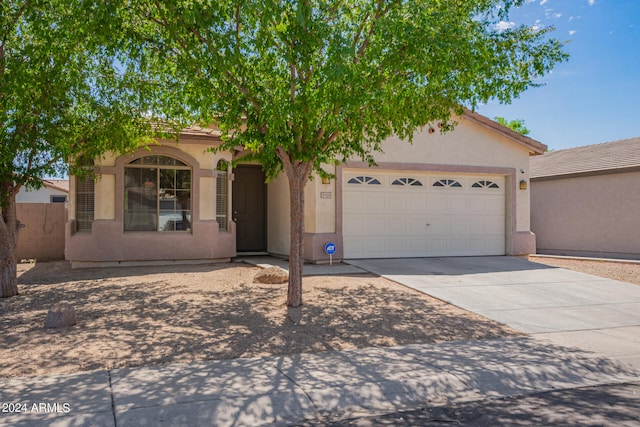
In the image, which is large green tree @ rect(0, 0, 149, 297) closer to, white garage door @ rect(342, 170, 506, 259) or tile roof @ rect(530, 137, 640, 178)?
white garage door @ rect(342, 170, 506, 259)

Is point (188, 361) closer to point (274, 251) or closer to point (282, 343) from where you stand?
point (282, 343)

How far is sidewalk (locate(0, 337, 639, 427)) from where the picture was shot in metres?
3.79

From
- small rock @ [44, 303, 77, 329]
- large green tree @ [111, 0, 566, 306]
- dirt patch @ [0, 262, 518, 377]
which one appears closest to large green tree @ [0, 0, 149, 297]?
large green tree @ [111, 0, 566, 306]

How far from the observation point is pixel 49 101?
25.4ft

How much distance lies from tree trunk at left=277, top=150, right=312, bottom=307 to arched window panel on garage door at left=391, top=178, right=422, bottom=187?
19.4ft

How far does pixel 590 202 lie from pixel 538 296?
10.1 metres

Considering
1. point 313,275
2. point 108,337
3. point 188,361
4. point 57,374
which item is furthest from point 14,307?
point 313,275

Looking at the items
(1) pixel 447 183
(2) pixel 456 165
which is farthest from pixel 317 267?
(2) pixel 456 165

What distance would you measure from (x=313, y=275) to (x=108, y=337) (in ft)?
16.5

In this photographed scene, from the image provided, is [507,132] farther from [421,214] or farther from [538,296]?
[538,296]

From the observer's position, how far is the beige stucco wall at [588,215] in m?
15.6

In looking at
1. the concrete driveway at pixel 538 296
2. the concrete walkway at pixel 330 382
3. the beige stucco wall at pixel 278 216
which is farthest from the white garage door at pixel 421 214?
the concrete walkway at pixel 330 382

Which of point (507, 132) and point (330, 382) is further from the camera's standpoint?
point (507, 132)

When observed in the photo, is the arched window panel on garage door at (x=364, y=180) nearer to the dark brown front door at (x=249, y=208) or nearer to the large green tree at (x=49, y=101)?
the dark brown front door at (x=249, y=208)
